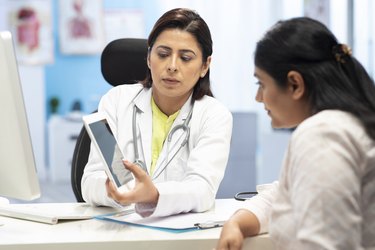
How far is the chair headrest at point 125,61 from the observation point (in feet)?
7.79

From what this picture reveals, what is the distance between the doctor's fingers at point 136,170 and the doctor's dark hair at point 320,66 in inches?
16.5

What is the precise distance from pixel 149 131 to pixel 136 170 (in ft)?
1.71

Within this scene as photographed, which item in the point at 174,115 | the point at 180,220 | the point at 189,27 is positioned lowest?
the point at 180,220

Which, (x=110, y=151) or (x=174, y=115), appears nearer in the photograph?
(x=110, y=151)

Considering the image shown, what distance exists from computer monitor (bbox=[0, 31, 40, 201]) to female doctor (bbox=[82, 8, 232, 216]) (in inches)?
12.7

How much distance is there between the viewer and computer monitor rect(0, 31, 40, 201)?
4.75ft

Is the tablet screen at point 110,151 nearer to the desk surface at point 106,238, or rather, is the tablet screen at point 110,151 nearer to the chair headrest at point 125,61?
the desk surface at point 106,238

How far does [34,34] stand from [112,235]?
547 cm

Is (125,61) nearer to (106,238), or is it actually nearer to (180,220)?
(180,220)

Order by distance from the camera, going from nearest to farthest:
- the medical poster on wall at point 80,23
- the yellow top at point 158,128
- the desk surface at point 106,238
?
the desk surface at point 106,238, the yellow top at point 158,128, the medical poster on wall at point 80,23

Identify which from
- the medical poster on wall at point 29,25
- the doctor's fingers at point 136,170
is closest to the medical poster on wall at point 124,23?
the medical poster on wall at point 29,25

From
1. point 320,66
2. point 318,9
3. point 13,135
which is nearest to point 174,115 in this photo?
point 13,135

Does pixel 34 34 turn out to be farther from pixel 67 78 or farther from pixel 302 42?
pixel 302 42

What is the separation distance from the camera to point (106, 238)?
1.42 meters
